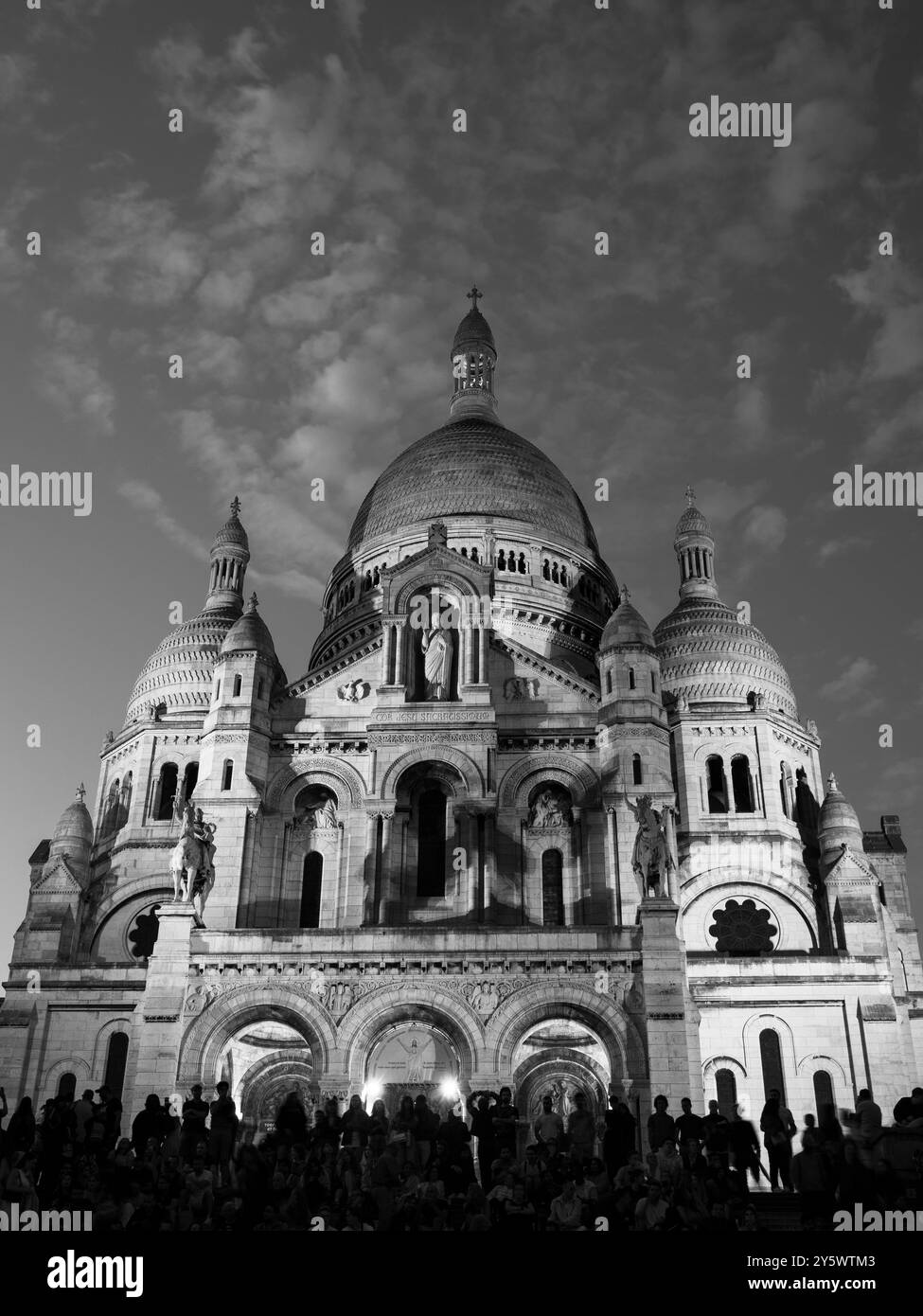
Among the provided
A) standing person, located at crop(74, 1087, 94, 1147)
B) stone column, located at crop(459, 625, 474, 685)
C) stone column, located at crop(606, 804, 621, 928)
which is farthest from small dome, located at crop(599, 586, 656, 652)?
standing person, located at crop(74, 1087, 94, 1147)

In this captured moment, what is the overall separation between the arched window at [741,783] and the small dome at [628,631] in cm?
895

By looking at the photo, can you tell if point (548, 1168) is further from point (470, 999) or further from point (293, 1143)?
point (470, 999)

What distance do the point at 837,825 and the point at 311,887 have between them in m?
20.0

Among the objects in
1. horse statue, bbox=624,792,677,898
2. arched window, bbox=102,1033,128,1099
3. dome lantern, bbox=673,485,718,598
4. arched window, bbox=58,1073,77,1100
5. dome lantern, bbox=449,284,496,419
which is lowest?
arched window, bbox=58,1073,77,1100

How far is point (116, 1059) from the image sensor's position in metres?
45.5

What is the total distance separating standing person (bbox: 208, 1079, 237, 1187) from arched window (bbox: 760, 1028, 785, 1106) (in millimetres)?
21976

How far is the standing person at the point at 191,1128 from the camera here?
26.0 meters

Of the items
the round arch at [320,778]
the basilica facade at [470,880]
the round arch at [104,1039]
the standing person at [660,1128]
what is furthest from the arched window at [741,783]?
the standing person at [660,1128]

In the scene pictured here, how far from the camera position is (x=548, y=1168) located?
77.2 ft

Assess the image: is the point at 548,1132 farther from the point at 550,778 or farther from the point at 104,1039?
the point at 104,1039

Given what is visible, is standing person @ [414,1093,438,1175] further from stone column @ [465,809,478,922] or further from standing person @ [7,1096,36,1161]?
stone column @ [465,809,478,922]

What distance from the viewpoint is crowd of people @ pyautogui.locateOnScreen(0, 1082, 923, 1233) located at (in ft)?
62.8

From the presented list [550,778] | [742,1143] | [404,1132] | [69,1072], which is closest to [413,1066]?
[404,1132]

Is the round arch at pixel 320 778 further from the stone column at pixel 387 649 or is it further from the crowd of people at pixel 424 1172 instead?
the crowd of people at pixel 424 1172
